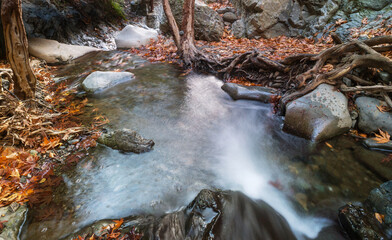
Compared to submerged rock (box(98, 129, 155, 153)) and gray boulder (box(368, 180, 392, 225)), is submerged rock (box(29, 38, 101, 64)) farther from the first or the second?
gray boulder (box(368, 180, 392, 225))

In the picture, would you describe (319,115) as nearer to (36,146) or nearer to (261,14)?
(36,146)

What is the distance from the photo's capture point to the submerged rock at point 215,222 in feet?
7.32

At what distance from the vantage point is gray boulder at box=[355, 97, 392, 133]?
12.3 ft

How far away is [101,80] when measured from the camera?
589cm

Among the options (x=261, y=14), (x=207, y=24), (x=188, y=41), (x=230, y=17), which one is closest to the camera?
(x=188, y=41)

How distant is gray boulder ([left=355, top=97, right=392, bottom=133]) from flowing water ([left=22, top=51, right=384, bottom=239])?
547 millimetres

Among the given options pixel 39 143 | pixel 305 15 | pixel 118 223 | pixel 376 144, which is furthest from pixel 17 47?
pixel 305 15

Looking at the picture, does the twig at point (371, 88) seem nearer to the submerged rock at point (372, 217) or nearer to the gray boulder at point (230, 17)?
the submerged rock at point (372, 217)

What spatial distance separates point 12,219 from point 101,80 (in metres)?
4.48

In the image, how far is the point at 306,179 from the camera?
10.6 feet

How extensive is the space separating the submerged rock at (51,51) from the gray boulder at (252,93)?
7192mm

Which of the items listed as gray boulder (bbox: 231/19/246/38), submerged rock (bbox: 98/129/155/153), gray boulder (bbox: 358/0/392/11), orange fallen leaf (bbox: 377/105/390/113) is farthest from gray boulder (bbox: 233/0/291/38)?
submerged rock (bbox: 98/129/155/153)

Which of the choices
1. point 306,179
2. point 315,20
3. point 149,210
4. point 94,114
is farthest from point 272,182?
point 315,20

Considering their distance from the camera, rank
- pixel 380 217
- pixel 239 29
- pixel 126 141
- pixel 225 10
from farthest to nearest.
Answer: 1. pixel 225 10
2. pixel 239 29
3. pixel 126 141
4. pixel 380 217
